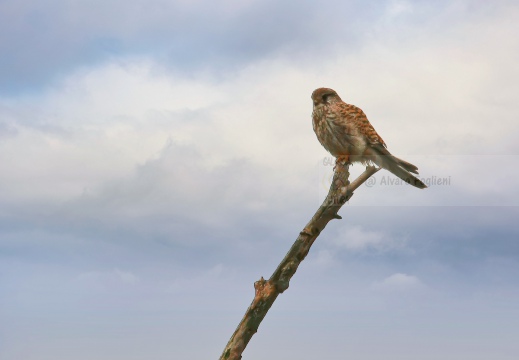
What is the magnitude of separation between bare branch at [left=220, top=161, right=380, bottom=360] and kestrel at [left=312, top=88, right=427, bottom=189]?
840mm

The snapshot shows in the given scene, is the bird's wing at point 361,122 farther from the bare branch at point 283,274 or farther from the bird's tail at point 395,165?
the bare branch at point 283,274

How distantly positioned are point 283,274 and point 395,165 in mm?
2123

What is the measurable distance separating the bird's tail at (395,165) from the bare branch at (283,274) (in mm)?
874

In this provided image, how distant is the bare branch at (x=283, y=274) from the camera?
237 inches

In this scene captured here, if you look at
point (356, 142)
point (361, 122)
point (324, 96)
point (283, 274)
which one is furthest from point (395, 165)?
point (283, 274)

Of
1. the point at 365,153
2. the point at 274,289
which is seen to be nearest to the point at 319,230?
the point at 274,289

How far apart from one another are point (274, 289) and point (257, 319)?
37 cm

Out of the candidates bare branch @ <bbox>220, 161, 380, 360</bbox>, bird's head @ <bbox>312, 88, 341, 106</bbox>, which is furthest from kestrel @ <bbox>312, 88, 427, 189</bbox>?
bare branch @ <bbox>220, 161, 380, 360</bbox>

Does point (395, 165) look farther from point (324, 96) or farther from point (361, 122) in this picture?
point (324, 96)

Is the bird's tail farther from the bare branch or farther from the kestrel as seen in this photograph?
the bare branch

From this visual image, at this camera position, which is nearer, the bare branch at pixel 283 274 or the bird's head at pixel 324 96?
the bare branch at pixel 283 274

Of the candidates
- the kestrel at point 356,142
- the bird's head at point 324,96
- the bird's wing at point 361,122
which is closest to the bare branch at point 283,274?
the kestrel at point 356,142

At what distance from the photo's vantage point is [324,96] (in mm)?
7582

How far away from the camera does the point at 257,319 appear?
6.06m
